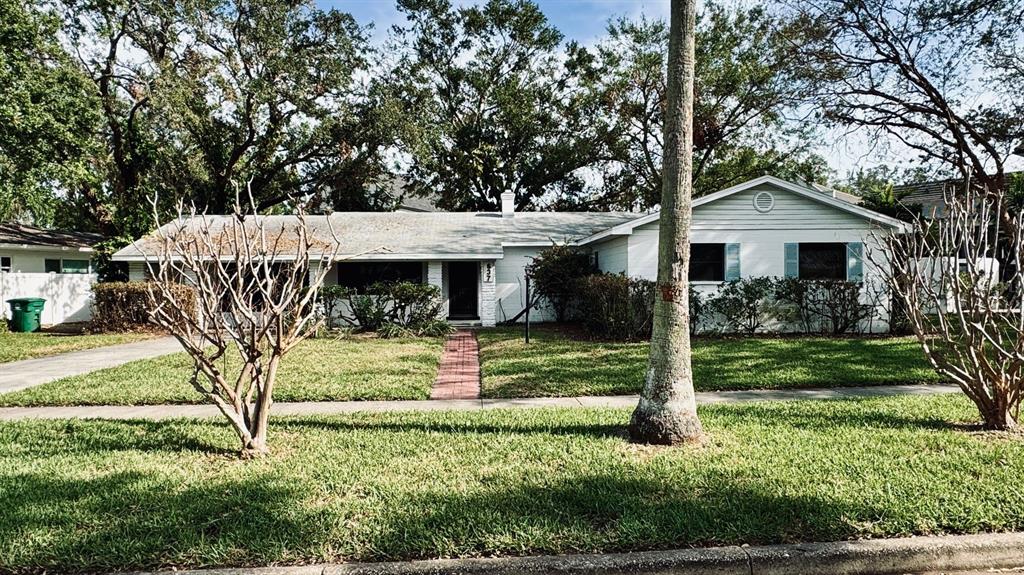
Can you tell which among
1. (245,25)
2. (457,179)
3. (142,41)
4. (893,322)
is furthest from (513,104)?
→ (893,322)

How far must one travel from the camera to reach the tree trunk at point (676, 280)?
5117 mm

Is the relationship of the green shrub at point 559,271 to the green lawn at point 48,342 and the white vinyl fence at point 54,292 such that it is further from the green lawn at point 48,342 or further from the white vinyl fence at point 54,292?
the white vinyl fence at point 54,292

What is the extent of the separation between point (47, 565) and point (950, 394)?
9.13 meters

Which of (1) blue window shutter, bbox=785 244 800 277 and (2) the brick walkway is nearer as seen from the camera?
(2) the brick walkway

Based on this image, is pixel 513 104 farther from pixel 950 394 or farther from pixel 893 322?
pixel 950 394

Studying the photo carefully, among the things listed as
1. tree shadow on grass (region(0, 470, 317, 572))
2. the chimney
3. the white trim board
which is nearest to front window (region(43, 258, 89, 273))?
the chimney

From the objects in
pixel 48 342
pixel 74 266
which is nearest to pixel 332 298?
pixel 48 342

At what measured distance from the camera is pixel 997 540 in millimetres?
3393

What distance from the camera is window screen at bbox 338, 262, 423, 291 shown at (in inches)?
717

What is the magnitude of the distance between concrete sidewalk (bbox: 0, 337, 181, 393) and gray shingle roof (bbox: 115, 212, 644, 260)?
4433 mm

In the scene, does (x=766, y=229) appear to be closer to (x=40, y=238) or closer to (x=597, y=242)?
(x=597, y=242)

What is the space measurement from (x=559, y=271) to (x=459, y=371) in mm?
7386

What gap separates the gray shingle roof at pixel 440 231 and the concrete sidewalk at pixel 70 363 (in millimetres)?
4433

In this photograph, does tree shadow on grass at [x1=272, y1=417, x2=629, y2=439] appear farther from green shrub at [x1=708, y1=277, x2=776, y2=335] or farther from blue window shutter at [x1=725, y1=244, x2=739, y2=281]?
blue window shutter at [x1=725, y1=244, x2=739, y2=281]
